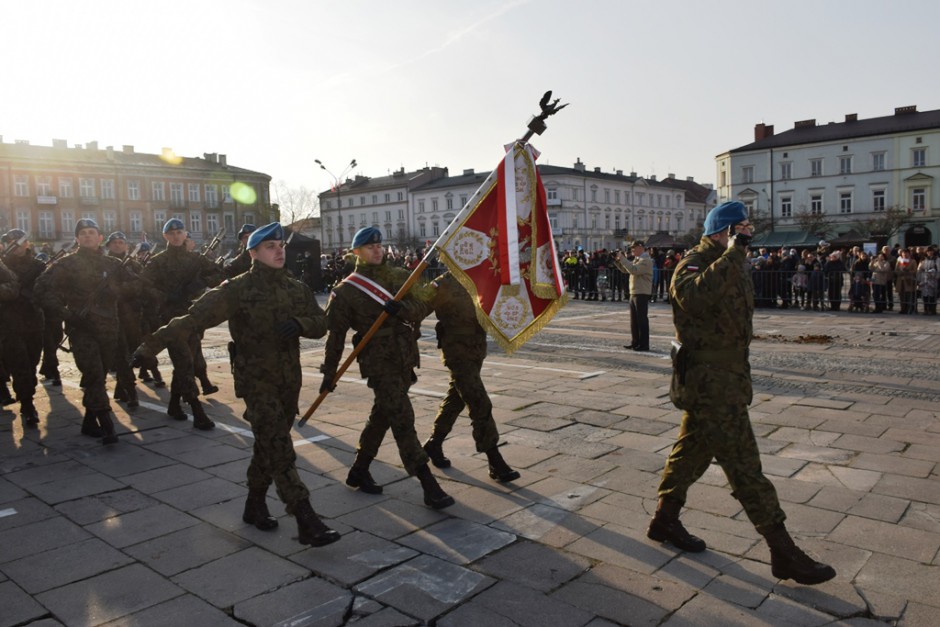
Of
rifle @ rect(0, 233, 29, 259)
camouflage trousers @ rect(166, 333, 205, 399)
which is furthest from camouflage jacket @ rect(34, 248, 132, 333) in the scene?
rifle @ rect(0, 233, 29, 259)

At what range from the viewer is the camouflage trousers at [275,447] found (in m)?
4.31

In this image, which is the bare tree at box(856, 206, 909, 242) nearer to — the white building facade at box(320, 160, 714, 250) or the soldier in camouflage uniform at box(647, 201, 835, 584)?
the white building facade at box(320, 160, 714, 250)

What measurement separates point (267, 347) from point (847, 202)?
237 ft

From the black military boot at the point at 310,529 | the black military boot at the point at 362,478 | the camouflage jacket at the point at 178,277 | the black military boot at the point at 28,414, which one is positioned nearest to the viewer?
the black military boot at the point at 310,529

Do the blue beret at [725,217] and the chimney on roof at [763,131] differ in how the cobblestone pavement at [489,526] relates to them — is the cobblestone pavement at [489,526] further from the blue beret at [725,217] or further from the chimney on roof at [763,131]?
the chimney on roof at [763,131]

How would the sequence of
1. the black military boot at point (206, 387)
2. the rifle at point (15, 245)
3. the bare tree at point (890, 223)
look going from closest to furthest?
the rifle at point (15, 245) → the black military boot at point (206, 387) → the bare tree at point (890, 223)

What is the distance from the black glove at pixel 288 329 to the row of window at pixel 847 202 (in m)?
70.1

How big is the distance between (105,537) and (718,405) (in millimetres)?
3790

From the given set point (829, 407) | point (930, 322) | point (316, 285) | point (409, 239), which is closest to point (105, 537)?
point (829, 407)

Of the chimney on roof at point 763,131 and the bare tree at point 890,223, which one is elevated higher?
the chimney on roof at point 763,131

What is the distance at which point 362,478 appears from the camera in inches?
209

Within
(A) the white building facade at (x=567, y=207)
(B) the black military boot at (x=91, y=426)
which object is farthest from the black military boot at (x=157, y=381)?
(A) the white building facade at (x=567, y=207)

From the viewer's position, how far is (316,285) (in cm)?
2927

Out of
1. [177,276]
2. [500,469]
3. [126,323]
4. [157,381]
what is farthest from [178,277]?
[500,469]
